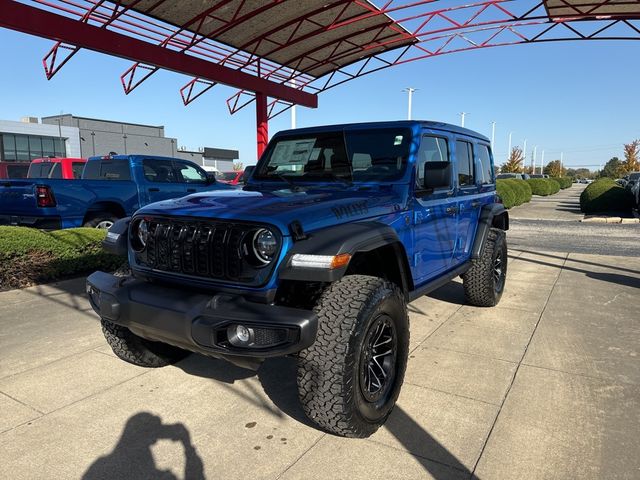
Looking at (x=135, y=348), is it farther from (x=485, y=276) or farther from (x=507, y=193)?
(x=507, y=193)

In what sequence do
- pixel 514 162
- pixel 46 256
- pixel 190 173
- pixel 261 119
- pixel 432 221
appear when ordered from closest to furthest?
pixel 432 221
pixel 46 256
pixel 190 173
pixel 261 119
pixel 514 162

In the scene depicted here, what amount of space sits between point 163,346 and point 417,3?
1021 cm

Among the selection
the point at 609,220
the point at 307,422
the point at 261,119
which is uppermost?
the point at 261,119

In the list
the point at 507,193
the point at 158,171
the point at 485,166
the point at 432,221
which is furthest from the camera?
the point at 507,193

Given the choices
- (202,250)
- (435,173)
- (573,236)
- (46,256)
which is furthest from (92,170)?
(573,236)

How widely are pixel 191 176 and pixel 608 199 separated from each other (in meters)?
15.4

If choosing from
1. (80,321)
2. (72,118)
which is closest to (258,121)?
(80,321)

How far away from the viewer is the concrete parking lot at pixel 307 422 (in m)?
2.44

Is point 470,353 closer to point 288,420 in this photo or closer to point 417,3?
point 288,420

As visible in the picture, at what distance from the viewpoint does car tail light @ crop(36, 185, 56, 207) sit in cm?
695

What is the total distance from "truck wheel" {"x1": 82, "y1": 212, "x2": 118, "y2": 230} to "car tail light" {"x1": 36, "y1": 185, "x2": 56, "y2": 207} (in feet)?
2.83

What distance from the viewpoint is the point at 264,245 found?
2566 millimetres

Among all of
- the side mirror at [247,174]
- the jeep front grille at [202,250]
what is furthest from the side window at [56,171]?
the jeep front grille at [202,250]

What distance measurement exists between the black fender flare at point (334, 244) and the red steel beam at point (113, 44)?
875cm
